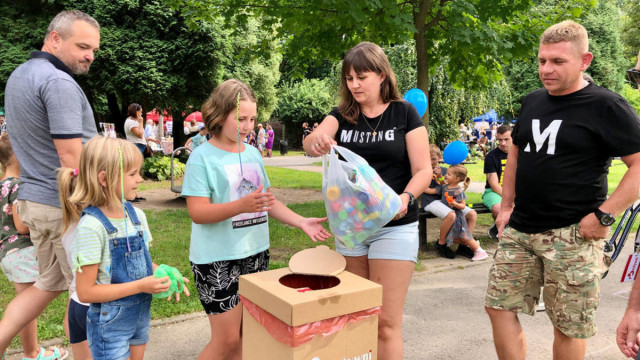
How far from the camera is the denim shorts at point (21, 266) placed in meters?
2.79

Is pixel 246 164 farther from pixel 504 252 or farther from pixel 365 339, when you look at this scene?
pixel 504 252

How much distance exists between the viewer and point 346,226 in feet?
6.66

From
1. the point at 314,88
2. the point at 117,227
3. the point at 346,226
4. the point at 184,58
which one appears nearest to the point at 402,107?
the point at 346,226

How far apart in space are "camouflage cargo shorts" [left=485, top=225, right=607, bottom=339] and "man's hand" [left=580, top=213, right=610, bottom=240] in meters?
0.04

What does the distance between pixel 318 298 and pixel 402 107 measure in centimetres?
122

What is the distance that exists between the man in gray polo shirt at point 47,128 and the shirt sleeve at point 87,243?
0.61 meters

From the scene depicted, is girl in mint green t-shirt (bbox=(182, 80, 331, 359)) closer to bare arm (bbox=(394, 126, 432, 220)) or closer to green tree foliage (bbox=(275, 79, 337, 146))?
bare arm (bbox=(394, 126, 432, 220))

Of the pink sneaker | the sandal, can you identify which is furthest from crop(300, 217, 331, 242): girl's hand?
the pink sneaker

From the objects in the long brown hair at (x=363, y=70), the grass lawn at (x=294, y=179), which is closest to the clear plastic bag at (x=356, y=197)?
the long brown hair at (x=363, y=70)

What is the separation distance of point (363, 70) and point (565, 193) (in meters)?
1.21

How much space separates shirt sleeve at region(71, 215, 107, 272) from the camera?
1.91 m

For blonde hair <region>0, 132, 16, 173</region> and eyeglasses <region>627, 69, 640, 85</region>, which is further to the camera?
blonde hair <region>0, 132, 16, 173</region>

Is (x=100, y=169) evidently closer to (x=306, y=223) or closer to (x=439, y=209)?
(x=306, y=223)

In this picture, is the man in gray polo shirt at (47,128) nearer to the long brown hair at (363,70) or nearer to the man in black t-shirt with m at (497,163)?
the long brown hair at (363,70)
